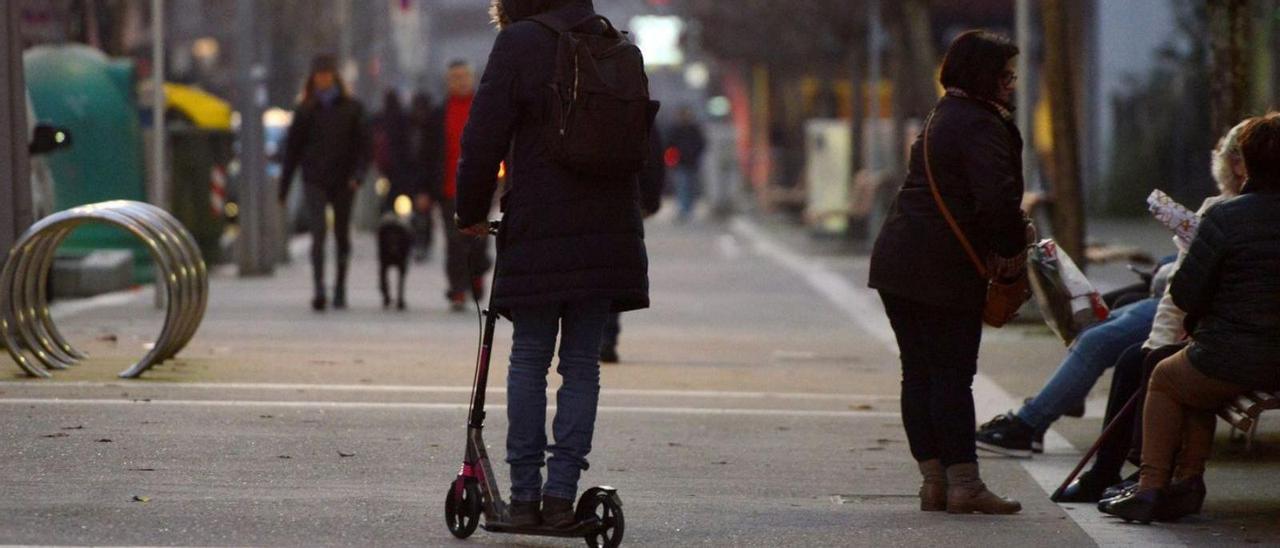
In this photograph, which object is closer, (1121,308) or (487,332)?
(487,332)

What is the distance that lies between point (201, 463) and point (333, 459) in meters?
0.50

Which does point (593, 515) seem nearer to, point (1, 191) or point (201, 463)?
point (201, 463)

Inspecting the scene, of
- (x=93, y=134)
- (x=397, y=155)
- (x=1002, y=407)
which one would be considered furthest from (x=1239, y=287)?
(x=397, y=155)

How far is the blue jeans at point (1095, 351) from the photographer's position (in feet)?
31.5

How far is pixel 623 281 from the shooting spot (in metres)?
7.13

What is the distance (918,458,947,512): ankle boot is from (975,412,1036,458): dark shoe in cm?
157

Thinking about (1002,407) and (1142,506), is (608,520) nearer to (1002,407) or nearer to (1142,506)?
(1142,506)

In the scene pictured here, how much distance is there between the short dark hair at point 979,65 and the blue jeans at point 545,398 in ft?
5.57

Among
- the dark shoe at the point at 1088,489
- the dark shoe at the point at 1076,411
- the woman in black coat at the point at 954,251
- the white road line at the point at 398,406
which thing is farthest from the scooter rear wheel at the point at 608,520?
the white road line at the point at 398,406

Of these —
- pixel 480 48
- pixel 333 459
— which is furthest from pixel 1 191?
pixel 480 48

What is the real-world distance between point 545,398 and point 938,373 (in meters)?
1.66

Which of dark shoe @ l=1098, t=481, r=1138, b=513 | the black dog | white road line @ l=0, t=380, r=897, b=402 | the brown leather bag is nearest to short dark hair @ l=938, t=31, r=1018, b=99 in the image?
the brown leather bag

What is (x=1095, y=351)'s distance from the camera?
968 centimetres

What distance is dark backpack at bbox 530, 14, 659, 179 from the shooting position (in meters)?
6.96
